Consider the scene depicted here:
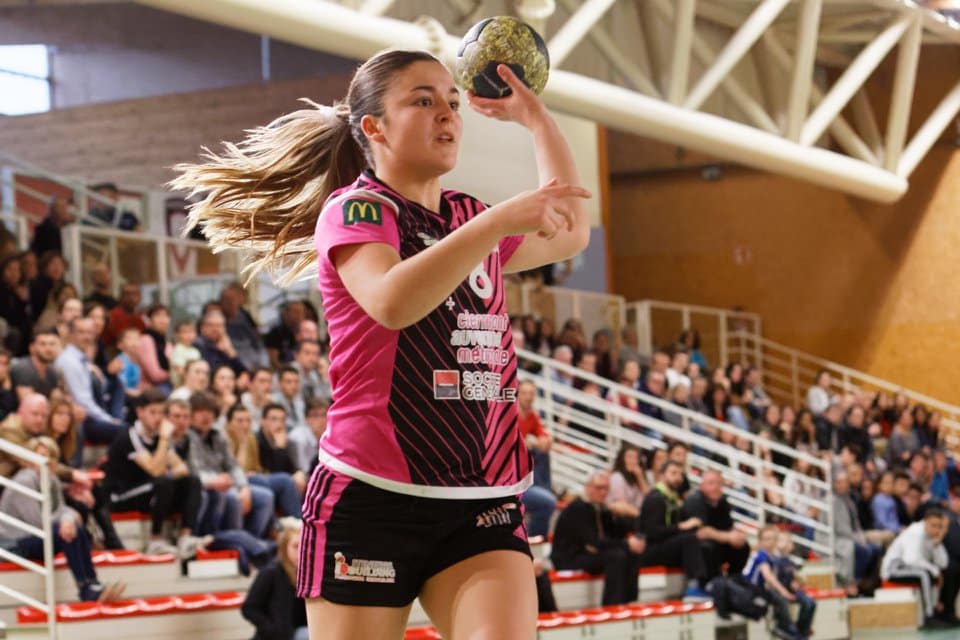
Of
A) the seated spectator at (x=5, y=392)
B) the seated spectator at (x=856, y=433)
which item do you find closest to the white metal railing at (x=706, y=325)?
the seated spectator at (x=856, y=433)

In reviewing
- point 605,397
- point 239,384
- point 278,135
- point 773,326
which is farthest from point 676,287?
point 278,135

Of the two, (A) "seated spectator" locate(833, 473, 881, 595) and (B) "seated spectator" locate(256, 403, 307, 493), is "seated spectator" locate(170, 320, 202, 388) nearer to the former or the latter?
(B) "seated spectator" locate(256, 403, 307, 493)

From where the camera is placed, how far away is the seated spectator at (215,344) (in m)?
10.3

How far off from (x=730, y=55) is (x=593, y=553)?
16.2 feet

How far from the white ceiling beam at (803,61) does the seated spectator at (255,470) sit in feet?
22.4

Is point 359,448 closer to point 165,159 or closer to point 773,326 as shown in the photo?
point 165,159

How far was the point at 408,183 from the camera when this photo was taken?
2.68 meters

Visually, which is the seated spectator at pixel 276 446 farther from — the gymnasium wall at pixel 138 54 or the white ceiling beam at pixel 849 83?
the gymnasium wall at pixel 138 54

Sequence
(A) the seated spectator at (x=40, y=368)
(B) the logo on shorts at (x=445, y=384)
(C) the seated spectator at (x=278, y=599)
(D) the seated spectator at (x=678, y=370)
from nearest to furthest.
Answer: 1. (B) the logo on shorts at (x=445, y=384)
2. (C) the seated spectator at (x=278, y=599)
3. (A) the seated spectator at (x=40, y=368)
4. (D) the seated spectator at (x=678, y=370)

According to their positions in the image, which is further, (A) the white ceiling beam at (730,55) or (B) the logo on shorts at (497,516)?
(A) the white ceiling beam at (730,55)

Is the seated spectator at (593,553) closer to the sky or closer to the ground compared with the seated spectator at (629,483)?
closer to the ground

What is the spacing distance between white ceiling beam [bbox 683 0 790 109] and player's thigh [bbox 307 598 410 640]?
10.3 metres

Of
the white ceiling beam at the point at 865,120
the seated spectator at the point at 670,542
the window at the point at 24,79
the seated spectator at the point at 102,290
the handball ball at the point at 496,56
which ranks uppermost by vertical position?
the window at the point at 24,79

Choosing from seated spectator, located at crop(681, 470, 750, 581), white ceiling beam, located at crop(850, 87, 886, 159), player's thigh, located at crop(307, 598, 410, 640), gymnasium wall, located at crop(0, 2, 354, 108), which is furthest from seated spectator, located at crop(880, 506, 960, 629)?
player's thigh, located at crop(307, 598, 410, 640)
